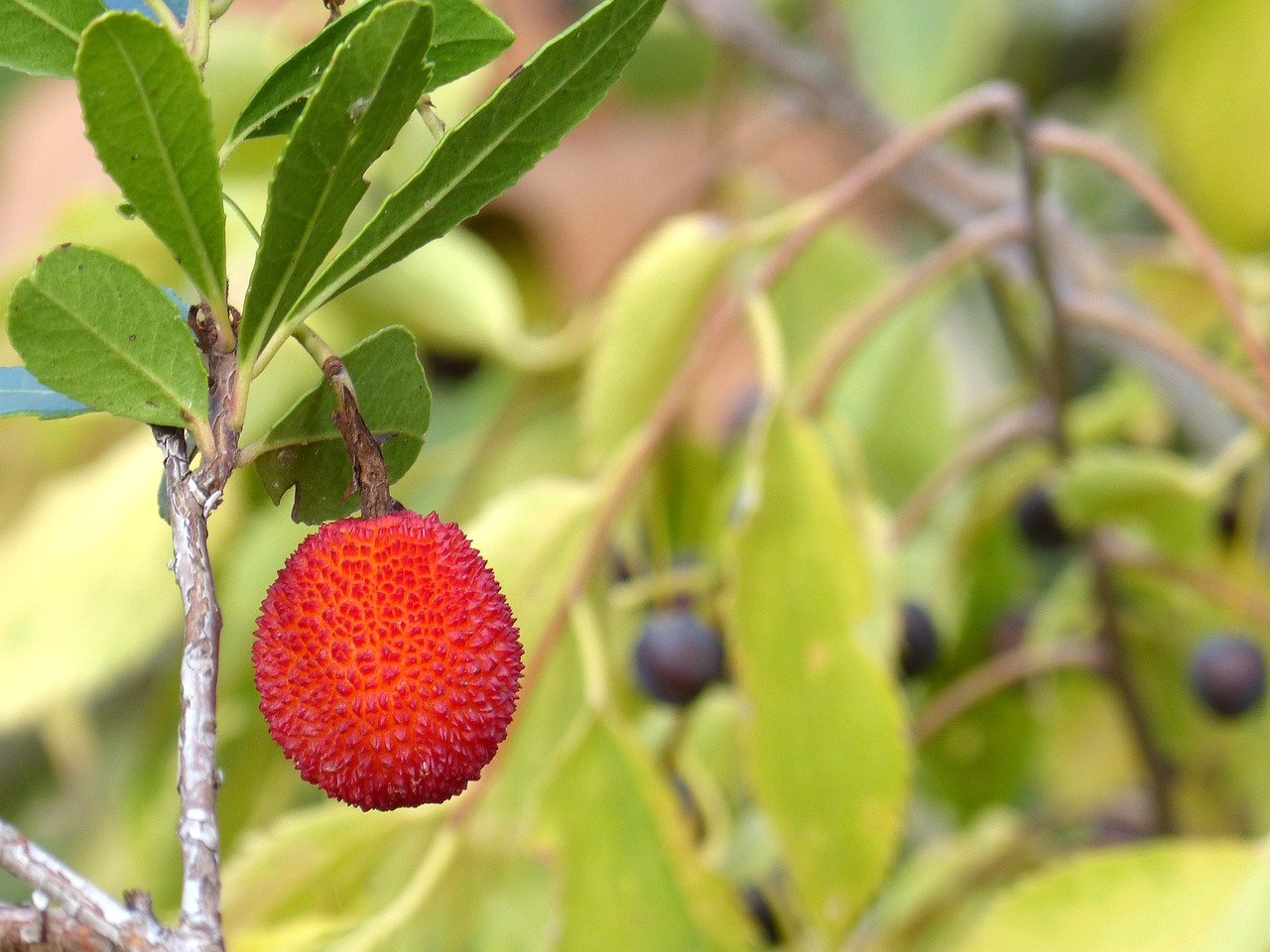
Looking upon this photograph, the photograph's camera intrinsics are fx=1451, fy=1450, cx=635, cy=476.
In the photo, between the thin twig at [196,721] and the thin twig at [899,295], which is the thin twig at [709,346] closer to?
the thin twig at [899,295]

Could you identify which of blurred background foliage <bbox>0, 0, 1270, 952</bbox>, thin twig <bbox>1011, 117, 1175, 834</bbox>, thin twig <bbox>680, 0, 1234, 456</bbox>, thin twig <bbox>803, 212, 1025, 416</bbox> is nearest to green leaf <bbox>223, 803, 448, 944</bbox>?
blurred background foliage <bbox>0, 0, 1270, 952</bbox>

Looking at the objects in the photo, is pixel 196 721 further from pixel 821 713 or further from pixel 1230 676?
pixel 1230 676

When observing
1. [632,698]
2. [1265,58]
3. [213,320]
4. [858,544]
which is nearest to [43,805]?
[632,698]

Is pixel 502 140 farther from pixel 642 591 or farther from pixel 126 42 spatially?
pixel 642 591

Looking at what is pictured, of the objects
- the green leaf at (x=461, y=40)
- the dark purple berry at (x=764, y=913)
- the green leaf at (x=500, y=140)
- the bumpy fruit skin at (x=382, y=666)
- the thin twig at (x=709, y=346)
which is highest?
the green leaf at (x=461, y=40)

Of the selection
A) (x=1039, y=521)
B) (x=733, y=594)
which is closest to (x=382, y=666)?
(x=733, y=594)

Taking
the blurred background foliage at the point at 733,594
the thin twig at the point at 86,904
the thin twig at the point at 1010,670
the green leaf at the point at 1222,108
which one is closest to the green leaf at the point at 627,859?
the blurred background foliage at the point at 733,594

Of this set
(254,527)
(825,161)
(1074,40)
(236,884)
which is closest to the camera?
(236,884)
